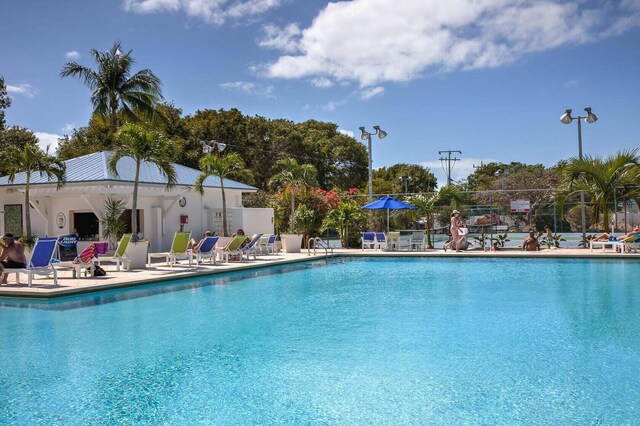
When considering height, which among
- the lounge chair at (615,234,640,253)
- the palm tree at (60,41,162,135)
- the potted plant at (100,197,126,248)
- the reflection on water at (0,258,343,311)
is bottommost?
the reflection on water at (0,258,343,311)

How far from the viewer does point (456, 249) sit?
21922mm

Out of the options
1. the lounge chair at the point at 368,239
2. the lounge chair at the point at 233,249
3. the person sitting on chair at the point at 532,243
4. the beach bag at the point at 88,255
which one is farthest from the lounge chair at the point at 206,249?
the person sitting on chair at the point at 532,243

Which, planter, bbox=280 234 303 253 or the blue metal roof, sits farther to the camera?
planter, bbox=280 234 303 253

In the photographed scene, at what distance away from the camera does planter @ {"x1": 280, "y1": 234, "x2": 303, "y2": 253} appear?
2326 cm

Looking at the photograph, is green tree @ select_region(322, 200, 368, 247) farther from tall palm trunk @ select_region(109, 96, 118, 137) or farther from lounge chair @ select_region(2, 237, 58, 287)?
lounge chair @ select_region(2, 237, 58, 287)

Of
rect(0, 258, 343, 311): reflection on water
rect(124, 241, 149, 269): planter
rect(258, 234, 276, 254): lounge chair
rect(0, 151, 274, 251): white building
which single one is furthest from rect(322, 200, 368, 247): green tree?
rect(124, 241, 149, 269): planter

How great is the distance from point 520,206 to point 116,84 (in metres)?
20.4

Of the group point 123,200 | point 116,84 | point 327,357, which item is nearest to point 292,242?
point 123,200

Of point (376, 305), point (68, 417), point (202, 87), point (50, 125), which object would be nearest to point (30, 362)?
point (68, 417)

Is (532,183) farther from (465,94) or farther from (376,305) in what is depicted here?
(376,305)

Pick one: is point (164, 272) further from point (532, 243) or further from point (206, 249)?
point (532, 243)

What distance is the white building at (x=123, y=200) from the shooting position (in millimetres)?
20344

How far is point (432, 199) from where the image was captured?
75.6 ft

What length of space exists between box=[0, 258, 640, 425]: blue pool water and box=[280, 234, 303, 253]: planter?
1099 centimetres
